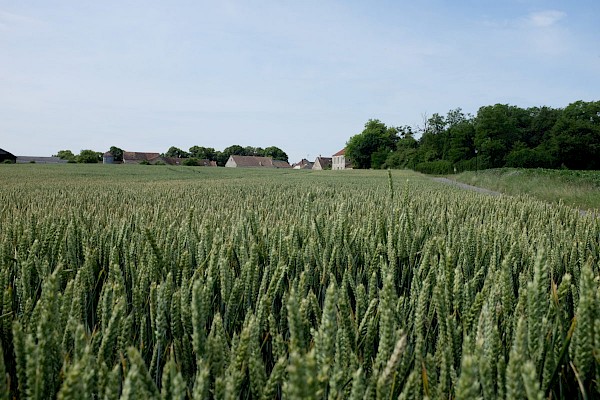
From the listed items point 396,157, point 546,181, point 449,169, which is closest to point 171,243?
point 546,181

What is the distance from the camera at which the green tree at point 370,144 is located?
278 ft

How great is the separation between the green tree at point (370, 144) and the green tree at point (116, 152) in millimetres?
54447

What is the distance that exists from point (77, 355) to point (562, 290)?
0.91 m

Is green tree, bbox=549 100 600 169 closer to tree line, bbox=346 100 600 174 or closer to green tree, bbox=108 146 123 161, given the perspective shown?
tree line, bbox=346 100 600 174

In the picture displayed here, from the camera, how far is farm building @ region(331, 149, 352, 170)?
10056 cm

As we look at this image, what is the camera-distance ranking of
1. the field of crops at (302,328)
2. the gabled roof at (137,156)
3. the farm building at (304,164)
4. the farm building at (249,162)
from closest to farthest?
the field of crops at (302,328)
the farm building at (249,162)
the gabled roof at (137,156)
the farm building at (304,164)

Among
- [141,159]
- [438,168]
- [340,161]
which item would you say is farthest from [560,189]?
[141,159]

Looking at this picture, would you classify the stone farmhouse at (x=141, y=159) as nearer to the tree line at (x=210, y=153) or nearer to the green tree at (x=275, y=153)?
the tree line at (x=210, y=153)

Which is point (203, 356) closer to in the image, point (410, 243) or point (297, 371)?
point (297, 371)

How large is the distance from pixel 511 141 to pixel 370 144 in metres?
30.1

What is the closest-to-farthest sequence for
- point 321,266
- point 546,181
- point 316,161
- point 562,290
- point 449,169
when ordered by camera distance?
point 562,290
point 321,266
point 546,181
point 449,169
point 316,161

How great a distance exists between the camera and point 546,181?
16234 millimetres

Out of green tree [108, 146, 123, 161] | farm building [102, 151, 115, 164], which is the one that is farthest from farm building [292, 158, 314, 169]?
farm building [102, 151, 115, 164]

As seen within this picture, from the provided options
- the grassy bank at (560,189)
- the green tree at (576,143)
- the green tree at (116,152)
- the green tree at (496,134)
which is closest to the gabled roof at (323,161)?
the green tree at (116,152)
